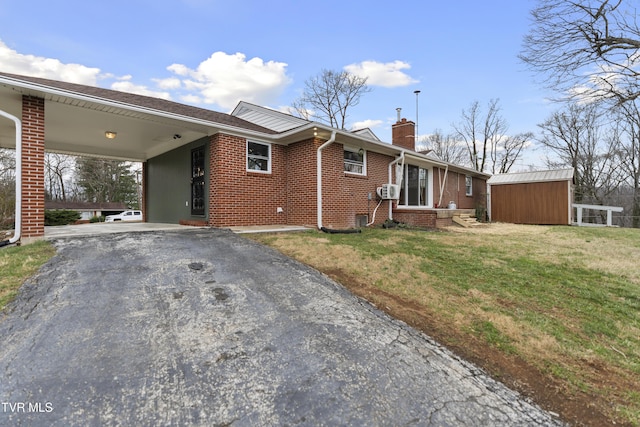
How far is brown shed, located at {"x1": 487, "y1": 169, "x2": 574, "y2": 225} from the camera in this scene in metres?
13.6

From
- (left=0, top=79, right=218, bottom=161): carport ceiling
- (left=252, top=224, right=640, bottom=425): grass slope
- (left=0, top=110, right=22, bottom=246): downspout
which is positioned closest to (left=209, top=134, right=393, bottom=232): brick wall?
(left=0, top=79, right=218, bottom=161): carport ceiling

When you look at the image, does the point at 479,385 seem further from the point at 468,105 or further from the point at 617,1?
the point at 468,105

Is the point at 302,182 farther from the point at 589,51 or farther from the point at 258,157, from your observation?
the point at 589,51

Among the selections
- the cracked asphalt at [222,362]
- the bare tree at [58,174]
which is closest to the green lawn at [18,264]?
the cracked asphalt at [222,362]

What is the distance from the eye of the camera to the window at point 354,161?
938cm

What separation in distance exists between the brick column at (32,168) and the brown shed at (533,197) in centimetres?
1764

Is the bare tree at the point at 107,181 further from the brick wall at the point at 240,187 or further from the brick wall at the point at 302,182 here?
the brick wall at the point at 302,182

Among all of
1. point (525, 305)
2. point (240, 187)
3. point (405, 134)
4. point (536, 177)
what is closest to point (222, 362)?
point (525, 305)

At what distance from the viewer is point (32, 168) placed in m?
5.38

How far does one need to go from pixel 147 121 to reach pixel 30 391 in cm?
657

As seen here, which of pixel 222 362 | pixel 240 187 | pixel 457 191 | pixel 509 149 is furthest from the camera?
pixel 509 149

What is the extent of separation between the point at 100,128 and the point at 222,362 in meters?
8.20

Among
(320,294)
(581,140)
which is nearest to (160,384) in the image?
(320,294)

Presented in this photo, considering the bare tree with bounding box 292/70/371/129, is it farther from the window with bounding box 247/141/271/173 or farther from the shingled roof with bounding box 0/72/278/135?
the shingled roof with bounding box 0/72/278/135
